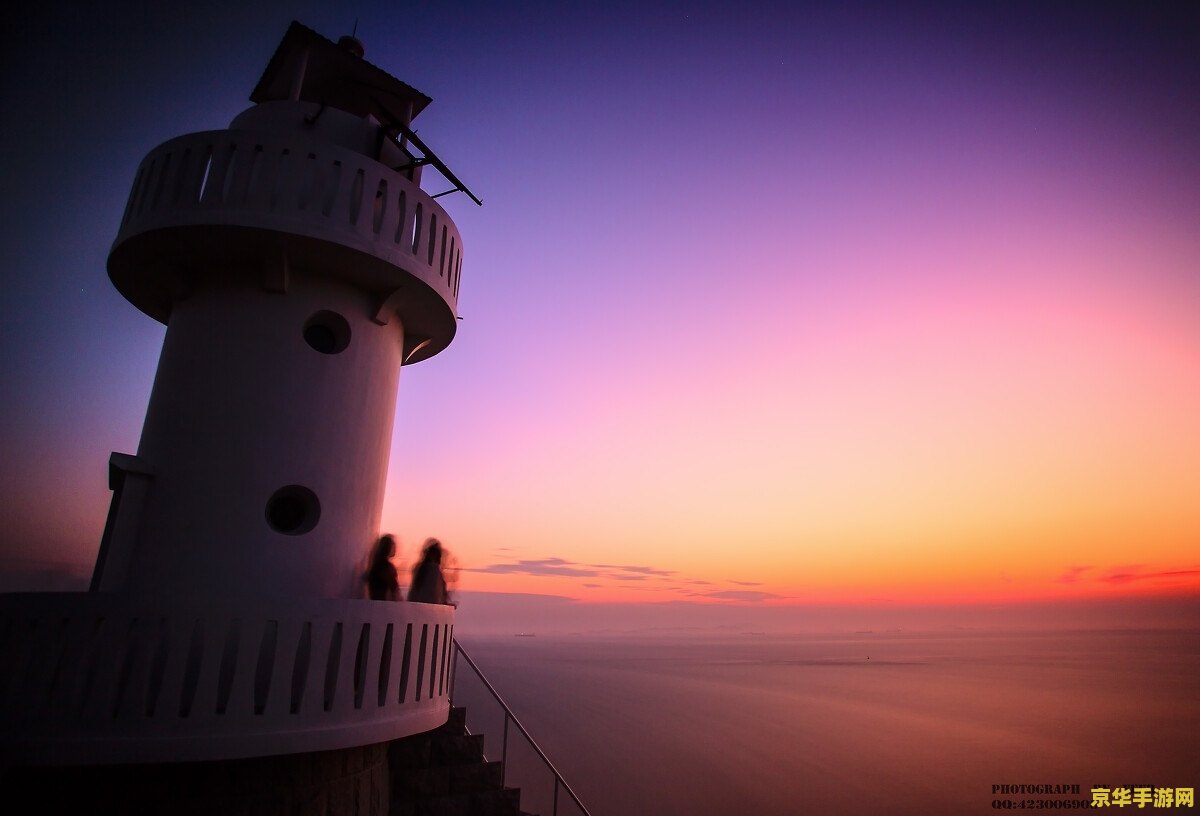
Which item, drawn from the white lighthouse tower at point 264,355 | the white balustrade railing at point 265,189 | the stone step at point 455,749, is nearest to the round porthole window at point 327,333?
the white lighthouse tower at point 264,355

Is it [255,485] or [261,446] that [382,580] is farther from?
[261,446]

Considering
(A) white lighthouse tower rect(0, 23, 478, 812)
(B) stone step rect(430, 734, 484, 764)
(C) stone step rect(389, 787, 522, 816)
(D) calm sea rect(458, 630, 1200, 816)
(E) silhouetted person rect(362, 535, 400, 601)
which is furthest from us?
(D) calm sea rect(458, 630, 1200, 816)

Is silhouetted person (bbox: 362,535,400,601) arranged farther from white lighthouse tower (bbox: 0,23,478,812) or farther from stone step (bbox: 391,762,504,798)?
stone step (bbox: 391,762,504,798)

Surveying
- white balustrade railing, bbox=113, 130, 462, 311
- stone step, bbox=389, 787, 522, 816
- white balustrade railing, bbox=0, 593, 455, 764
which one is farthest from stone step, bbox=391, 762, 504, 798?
white balustrade railing, bbox=113, 130, 462, 311

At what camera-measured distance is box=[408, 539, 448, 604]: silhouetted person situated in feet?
26.1

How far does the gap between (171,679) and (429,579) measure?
320 cm

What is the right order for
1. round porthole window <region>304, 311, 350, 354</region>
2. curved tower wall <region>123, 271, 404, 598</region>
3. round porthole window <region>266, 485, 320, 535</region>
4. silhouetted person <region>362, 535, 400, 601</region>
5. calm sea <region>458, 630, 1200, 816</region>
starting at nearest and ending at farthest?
1. curved tower wall <region>123, 271, 404, 598</region>
2. round porthole window <region>266, 485, 320, 535</region>
3. silhouetted person <region>362, 535, 400, 601</region>
4. round porthole window <region>304, 311, 350, 354</region>
5. calm sea <region>458, 630, 1200, 816</region>

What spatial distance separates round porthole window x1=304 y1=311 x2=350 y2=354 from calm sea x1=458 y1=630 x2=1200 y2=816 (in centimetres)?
1677

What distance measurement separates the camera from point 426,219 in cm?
804

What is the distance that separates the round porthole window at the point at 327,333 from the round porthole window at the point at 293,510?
1.78 metres

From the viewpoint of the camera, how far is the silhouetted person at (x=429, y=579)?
796 centimetres

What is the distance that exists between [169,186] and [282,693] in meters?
5.50

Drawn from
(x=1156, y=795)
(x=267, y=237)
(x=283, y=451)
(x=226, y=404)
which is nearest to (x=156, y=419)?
(x=226, y=404)

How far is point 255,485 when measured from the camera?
6.87 meters
